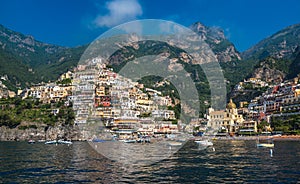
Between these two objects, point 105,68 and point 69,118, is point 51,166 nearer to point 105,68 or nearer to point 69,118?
point 69,118

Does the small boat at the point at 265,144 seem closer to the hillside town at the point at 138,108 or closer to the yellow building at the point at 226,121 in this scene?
the hillside town at the point at 138,108

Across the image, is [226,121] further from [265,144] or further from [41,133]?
[41,133]

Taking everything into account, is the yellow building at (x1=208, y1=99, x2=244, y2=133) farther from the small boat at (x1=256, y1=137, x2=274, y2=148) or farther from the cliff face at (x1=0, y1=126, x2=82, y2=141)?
the cliff face at (x1=0, y1=126, x2=82, y2=141)

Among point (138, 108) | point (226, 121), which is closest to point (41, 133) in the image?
point (138, 108)

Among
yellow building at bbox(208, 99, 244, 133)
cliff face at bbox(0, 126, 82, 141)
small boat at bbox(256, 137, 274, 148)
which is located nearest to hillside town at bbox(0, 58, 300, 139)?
yellow building at bbox(208, 99, 244, 133)

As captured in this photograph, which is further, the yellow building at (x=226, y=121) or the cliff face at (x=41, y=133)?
the yellow building at (x=226, y=121)

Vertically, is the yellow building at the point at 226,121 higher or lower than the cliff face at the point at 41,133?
higher

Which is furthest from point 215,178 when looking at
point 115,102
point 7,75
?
point 7,75

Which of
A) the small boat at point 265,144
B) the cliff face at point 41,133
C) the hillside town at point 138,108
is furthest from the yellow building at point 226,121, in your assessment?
the cliff face at point 41,133
